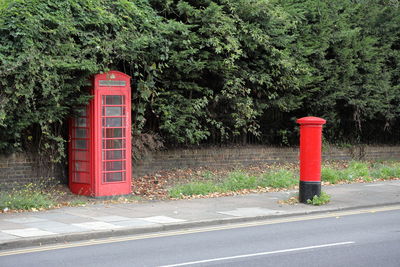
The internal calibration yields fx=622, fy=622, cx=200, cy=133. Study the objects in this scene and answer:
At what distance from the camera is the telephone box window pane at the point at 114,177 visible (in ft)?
46.3

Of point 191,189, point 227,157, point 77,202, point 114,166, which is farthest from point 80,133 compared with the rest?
point 227,157

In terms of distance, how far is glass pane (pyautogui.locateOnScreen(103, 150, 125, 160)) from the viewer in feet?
46.1

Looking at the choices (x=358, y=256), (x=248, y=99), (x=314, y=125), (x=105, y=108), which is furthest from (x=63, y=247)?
(x=248, y=99)

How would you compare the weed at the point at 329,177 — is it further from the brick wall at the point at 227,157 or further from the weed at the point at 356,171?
the brick wall at the point at 227,157

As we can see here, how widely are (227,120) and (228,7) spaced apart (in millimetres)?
3331

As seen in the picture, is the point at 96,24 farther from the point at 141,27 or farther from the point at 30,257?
the point at 30,257

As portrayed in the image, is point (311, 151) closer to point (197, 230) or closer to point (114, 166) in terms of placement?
point (197, 230)

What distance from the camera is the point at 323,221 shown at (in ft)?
38.3

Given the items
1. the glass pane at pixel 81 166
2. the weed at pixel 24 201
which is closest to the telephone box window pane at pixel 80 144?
the glass pane at pixel 81 166

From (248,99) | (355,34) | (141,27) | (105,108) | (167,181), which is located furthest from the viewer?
(355,34)

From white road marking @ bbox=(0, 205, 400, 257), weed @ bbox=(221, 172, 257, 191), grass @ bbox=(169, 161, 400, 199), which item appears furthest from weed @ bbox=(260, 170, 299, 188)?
white road marking @ bbox=(0, 205, 400, 257)

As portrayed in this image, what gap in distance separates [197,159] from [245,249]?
9353 mm

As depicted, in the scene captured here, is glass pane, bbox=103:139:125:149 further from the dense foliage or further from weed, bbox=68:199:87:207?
weed, bbox=68:199:87:207

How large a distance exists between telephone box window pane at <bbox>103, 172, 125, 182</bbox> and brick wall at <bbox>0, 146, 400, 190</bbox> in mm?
1384
